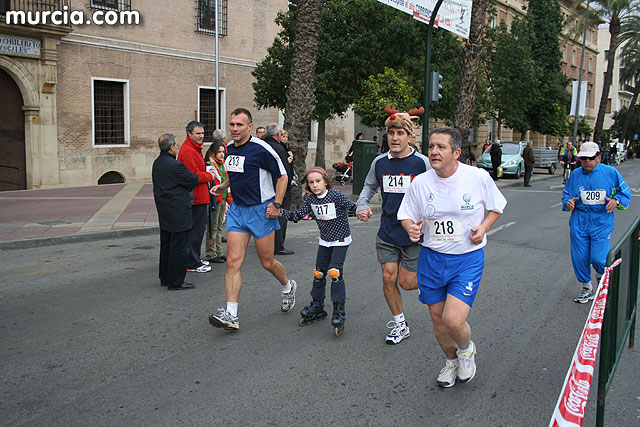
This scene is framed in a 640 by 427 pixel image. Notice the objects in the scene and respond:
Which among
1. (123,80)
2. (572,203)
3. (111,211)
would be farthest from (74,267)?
(123,80)

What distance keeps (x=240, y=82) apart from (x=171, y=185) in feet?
59.1

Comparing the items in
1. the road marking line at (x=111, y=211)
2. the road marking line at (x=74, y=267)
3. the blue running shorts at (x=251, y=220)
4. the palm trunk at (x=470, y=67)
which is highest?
the palm trunk at (x=470, y=67)

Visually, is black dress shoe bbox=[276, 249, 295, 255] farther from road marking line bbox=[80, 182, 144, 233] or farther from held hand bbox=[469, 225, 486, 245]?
held hand bbox=[469, 225, 486, 245]

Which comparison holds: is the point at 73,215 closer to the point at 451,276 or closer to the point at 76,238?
the point at 76,238

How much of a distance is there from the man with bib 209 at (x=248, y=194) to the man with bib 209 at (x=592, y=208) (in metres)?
3.27

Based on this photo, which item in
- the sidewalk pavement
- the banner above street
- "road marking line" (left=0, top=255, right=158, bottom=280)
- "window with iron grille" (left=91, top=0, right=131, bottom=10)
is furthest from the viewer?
"window with iron grille" (left=91, top=0, right=131, bottom=10)

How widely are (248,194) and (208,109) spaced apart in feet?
60.9

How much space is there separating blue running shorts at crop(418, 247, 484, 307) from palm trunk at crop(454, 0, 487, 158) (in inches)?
650

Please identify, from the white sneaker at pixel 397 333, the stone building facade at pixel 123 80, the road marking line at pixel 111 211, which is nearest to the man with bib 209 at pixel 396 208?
the white sneaker at pixel 397 333

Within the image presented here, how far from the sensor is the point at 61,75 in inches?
722

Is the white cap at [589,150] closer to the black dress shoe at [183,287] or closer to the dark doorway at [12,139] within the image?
the black dress shoe at [183,287]

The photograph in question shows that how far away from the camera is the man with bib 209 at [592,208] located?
6.38 meters

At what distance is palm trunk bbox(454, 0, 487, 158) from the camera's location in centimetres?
1998

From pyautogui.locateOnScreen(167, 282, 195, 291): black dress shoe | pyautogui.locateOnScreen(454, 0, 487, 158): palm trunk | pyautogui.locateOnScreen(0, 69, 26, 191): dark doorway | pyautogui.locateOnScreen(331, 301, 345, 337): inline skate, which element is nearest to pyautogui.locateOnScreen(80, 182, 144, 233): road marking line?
pyautogui.locateOnScreen(0, 69, 26, 191): dark doorway
